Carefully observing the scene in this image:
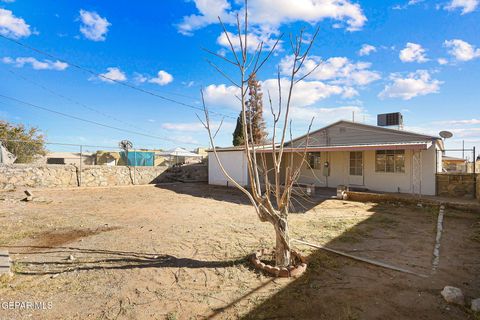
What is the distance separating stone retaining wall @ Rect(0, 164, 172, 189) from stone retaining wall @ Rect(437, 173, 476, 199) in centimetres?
1583

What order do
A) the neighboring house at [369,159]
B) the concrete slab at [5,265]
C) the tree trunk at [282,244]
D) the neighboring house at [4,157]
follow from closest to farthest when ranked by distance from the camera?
1. the concrete slab at [5,265]
2. the tree trunk at [282,244]
3. the neighboring house at [369,159]
4. the neighboring house at [4,157]

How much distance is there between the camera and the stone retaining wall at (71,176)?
12.4 m

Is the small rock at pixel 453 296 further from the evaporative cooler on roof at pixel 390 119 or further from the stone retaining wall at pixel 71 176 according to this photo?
the stone retaining wall at pixel 71 176

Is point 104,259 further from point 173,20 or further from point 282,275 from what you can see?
point 173,20

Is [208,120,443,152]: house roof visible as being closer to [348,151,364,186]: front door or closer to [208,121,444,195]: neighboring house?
[208,121,444,195]: neighboring house

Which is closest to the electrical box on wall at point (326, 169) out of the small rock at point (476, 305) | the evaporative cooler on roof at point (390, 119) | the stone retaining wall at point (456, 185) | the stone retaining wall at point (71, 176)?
the stone retaining wall at point (456, 185)

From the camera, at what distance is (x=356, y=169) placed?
13438mm

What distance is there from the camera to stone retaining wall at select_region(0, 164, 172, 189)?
489 inches

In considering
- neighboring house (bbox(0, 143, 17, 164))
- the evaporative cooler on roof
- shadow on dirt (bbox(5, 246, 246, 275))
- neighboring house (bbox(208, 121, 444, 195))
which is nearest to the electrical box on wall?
neighboring house (bbox(208, 121, 444, 195))

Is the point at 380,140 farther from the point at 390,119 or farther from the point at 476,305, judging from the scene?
the point at 476,305

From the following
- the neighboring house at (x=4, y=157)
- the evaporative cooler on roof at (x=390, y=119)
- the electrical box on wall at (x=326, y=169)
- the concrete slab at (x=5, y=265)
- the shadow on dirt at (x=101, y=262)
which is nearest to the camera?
the concrete slab at (x=5, y=265)

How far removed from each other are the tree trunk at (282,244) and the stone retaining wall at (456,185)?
33.6ft

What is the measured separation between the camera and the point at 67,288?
136 inches

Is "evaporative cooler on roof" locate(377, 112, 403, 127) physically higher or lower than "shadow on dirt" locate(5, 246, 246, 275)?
higher
